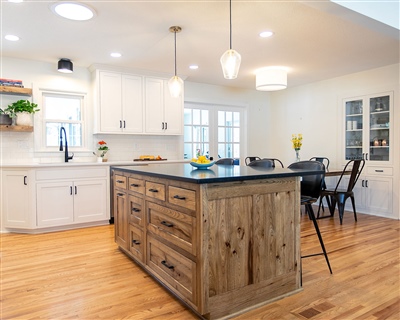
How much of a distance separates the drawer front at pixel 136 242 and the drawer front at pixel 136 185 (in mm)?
361

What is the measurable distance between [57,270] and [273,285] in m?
1.94

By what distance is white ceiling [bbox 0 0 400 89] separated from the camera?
2.80m

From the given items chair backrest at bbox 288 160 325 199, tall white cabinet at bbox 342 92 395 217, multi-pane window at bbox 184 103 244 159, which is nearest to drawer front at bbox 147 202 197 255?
chair backrest at bbox 288 160 325 199

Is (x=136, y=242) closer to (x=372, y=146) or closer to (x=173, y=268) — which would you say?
(x=173, y=268)

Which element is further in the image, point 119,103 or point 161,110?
point 161,110

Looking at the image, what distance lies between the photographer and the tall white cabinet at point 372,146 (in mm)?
4863

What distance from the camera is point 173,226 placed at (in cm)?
212

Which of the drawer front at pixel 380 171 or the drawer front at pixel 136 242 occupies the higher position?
the drawer front at pixel 380 171

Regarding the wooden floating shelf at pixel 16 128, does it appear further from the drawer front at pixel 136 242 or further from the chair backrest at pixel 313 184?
the chair backrest at pixel 313 184

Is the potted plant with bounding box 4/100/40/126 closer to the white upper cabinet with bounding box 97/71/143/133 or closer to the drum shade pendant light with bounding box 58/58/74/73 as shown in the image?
the drum shade pendant light with bounding box 58/58/74/73

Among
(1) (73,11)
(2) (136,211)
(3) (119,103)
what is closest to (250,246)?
(2) (136,211)

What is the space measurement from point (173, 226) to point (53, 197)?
8.82ft

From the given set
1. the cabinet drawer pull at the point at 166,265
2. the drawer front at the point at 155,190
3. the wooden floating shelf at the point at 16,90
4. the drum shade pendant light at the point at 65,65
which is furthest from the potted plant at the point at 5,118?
the cabinet drawer pull at the point at 166,265

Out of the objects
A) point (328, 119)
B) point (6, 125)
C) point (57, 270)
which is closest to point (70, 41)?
point (6, 125)
